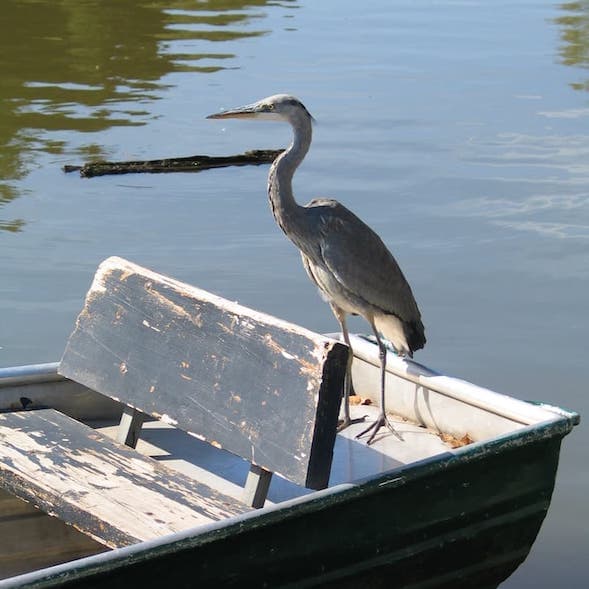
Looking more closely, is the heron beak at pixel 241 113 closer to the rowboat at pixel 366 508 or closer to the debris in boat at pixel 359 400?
the rowboat at pixel 366 508

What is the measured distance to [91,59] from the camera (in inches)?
677

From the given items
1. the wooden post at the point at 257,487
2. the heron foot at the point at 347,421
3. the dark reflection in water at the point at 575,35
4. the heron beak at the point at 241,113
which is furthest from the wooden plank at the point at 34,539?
the dark reflection in water at the point at 575,35

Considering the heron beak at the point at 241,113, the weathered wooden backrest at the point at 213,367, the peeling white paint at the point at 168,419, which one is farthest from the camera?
the heron beak at the point at 241,113

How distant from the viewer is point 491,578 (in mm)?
6039

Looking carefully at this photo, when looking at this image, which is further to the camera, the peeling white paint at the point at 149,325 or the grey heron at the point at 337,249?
the grey heron at the point at 337,249

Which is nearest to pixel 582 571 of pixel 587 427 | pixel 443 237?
pixel 587 427

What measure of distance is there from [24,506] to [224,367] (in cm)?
116

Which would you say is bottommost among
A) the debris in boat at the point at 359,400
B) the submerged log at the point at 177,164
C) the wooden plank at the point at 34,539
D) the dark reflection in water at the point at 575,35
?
the wooden plank at the point at 34,539

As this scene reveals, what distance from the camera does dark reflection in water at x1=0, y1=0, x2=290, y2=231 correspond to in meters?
13.9

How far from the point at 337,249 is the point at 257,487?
4.85 ft

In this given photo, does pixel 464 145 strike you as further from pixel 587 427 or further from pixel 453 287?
pixel 587 427

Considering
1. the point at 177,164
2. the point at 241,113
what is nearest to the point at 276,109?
the point at 241,113

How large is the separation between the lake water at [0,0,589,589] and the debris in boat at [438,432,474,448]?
0.61 meters

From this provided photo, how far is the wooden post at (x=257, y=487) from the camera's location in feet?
18.2
